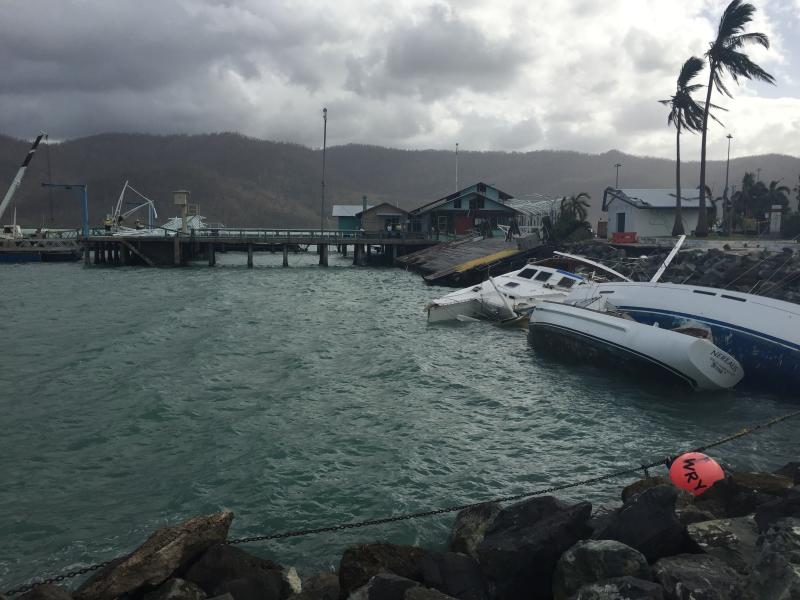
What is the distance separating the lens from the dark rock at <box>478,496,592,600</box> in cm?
664

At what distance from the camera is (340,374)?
58.7ft

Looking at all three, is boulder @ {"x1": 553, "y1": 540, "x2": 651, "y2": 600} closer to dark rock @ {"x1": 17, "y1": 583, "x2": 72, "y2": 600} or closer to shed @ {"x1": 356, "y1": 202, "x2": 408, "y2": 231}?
dark rock @ {"x1": 17, "y1": 583, "x2": 72, "y2": 600}

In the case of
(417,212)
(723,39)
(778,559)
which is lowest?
(778,559)

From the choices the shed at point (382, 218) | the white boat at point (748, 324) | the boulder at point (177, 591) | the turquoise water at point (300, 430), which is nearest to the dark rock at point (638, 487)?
the turquoise water at point (300, 430)

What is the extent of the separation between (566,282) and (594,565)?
21152mm

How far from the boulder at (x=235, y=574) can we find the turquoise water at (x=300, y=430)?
1259mm

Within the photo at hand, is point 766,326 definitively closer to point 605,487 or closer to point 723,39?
point 605,487

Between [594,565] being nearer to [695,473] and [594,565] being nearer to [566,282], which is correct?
[695,473]

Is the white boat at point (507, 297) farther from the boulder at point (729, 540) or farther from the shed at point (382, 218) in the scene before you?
the shed at point (382, 218)

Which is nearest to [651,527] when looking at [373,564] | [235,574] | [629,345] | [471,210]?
[373,564]

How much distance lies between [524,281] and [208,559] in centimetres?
2248

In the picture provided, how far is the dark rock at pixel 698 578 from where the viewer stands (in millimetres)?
5398

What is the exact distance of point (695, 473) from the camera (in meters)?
9.43

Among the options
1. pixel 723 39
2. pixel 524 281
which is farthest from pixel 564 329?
pixel 723 39
